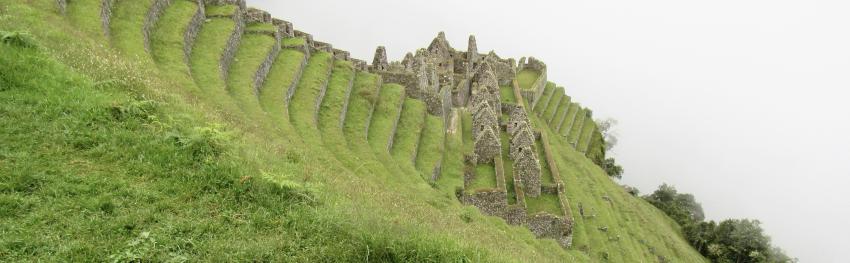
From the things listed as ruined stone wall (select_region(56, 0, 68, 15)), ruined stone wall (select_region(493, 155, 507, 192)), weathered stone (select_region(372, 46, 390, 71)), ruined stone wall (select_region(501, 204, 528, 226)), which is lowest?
ruined stone wall (select_region(501, 204, 528, 226))

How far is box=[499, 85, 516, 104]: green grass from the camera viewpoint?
52719mm

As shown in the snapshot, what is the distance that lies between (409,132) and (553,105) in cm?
3414

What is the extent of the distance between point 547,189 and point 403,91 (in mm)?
11224

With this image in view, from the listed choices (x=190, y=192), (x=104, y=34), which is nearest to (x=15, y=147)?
(x=190, y=192)

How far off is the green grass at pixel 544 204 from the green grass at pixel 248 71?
53.7 feet

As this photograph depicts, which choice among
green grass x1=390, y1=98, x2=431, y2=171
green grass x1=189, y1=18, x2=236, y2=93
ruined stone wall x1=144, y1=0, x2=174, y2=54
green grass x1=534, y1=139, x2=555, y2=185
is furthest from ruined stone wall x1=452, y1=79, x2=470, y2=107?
ruined stone wall x1=144, y1=0, x2=174, y2=54

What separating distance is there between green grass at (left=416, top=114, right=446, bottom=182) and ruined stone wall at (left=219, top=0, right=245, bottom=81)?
10.9 meters

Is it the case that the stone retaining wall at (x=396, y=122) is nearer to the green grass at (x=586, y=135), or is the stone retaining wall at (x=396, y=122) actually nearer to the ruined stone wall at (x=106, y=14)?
the ruined stone wall at (x=106, y=14)

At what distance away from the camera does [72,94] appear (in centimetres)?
1338

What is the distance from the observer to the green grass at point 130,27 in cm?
2203

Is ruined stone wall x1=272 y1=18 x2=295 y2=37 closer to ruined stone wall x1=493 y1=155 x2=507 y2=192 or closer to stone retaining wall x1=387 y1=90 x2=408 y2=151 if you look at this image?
stone retaining wall x1=387 y1=90 x2=408 y2=151

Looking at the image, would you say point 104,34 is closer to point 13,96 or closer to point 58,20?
point 58,20

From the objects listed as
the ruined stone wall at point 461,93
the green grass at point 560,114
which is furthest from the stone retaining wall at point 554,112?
the ruined stone wall at point 461,93

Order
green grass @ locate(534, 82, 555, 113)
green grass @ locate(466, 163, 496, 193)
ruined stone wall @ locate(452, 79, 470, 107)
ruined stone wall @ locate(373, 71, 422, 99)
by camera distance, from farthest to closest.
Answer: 1. green grass @ locate(534, 82, 555, 113)
2. ruined stone wall @ locate(452, 79, 470, 107)
3. ruined stone wall @ locate(373, 71, 422, 99)
4. green grass @ locate(466, 163, 496, 193)
